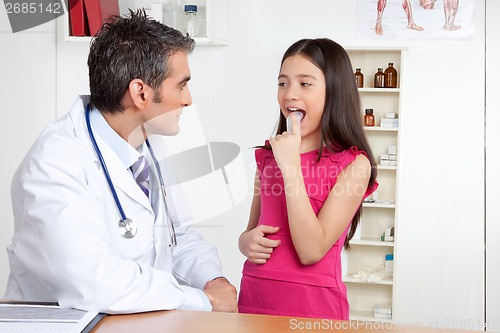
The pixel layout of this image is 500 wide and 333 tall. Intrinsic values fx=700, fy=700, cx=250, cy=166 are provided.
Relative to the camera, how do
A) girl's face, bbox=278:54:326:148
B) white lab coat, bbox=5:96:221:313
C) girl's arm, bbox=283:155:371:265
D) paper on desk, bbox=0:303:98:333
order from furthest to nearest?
girl's face, bbox=278:54:326:148 → girl's arm, bbox=283:155:371:265 → white lab coat, bbox=5:96:221:313 → paper on desk, bbox=0:303:98:333

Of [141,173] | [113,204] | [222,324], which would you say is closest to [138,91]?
[141,173]

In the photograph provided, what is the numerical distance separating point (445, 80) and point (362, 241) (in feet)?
2.80

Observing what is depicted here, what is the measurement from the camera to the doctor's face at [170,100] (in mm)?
1731

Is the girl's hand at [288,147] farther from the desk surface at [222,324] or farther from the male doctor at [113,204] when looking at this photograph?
the desk surface at [222,324]

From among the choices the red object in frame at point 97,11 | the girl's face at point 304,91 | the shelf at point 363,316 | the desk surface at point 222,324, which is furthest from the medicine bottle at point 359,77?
the desk surface at point 222,324

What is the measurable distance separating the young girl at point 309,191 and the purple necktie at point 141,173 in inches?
10.9

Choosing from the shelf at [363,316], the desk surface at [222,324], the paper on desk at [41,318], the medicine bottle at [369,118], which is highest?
the medicine bottle at [369,118]

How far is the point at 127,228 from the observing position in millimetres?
1534

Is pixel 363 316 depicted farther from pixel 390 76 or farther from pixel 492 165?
pixel 390 76

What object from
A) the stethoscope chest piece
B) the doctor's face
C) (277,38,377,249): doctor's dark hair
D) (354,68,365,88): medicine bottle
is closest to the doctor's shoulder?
the stethoscope chest piece

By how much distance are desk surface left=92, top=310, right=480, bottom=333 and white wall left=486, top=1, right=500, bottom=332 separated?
2225 mm

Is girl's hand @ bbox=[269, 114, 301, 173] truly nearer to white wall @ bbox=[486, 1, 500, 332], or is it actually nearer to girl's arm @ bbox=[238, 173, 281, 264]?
girl's arm @ bbox=[238, 173, 281, 264]

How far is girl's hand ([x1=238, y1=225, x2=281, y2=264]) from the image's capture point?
159 centimetres

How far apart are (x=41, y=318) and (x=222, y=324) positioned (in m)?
0.31
